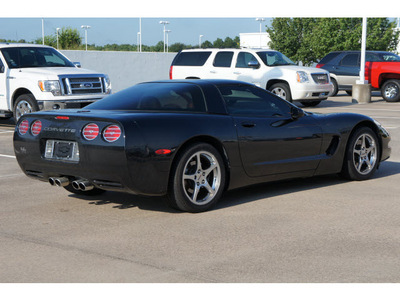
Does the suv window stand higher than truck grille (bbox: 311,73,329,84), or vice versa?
the suv window

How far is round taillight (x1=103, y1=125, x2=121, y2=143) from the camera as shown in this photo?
6.15m

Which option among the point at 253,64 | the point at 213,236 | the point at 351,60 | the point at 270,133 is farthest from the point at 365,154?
the point at 351,60

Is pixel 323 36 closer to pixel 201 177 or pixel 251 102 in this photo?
pixel 251 102

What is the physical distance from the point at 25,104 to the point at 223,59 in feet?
29.7

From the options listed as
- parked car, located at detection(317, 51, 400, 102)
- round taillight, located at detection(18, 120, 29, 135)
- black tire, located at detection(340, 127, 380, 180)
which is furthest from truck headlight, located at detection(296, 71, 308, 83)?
round taillight, located at detection(18, 120, 29, 135)

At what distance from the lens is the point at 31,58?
15688 mm

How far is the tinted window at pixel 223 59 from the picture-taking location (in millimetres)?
22266

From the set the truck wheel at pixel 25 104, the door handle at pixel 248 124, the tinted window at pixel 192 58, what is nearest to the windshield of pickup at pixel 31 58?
the truck wheel at pixel 25 104

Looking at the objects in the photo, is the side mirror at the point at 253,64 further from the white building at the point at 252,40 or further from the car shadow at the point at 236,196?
the white building at the point at 252,40

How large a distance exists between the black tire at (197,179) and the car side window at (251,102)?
0.69 m

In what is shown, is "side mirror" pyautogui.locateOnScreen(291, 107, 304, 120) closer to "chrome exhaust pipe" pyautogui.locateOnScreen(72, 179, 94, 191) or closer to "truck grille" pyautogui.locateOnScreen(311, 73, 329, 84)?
"chrome exhaust pipe" pyautogui.locateOnScreen(72, 179, 94, 191)

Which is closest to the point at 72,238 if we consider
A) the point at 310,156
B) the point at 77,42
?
the point at 310,156

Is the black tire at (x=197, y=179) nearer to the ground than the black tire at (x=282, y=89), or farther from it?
farther from it

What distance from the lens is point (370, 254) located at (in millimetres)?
5113
